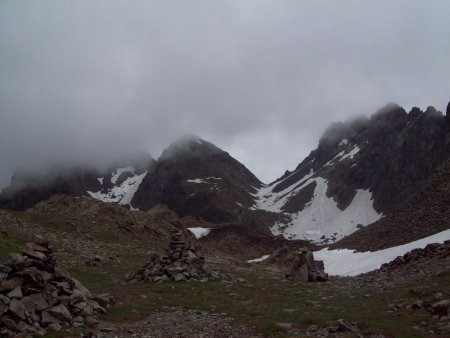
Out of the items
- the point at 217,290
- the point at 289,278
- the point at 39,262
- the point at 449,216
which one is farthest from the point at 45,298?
the point at 449,216

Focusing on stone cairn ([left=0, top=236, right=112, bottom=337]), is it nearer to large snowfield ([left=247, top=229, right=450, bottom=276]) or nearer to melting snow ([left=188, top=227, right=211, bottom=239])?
large snowfield ([left=247, top=229, right=450, bottom=276])

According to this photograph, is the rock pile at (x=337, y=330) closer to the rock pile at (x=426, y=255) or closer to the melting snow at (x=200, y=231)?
the rock pile at (x=426, y=255)

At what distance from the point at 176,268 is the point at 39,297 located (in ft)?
46.3

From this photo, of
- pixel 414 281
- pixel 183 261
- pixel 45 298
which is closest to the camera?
pixel 45 298

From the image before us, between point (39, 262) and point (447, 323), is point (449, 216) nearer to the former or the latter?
point (447, 323)

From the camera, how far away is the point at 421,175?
7751 inches

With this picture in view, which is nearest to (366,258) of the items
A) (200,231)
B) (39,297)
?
(39,297)

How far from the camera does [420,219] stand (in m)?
51.7

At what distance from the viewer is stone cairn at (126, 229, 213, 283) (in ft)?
103

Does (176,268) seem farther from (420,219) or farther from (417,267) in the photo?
(420,219)

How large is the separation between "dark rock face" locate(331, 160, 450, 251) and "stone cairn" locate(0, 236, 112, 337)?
1388 inches

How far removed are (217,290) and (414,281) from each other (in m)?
11.0

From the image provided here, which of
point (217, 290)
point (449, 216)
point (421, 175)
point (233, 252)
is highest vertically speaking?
point (421, 175)

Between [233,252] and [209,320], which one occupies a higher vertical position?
[233,252]
